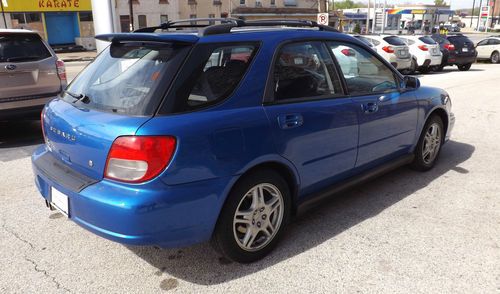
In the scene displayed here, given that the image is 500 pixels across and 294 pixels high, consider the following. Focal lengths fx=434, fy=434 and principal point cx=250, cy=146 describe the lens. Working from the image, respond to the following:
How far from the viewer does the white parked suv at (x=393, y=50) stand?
15.8 metres

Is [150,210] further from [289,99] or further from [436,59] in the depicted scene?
[436,59]

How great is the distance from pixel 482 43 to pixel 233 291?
25.1m

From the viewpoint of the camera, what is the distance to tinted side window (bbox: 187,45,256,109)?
8.97 ft

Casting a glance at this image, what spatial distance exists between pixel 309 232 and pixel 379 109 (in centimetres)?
129

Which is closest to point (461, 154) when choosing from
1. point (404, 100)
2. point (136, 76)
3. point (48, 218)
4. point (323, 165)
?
point (404, 100)

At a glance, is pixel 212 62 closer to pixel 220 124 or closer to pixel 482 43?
pixel 220 124

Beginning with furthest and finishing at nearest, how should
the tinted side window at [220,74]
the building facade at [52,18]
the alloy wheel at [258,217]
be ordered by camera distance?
the building facade at [52,18], the alloy wheel at [258,217], the tinted side window at [220,74]

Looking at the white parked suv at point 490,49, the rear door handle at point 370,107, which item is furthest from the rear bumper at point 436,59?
the rear door handle at point 370,107

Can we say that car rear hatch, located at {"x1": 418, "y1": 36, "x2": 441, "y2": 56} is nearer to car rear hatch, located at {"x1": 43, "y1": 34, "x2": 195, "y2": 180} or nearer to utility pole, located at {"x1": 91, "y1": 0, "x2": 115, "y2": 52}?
utility pole, located at {"x1": 91, "y1": 0, "x2": 115, "y2": 52}

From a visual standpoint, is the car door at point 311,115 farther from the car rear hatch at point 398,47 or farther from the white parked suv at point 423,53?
the white parked suv at point 423,53

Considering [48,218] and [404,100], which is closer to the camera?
[48,218]

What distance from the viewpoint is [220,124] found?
269cm

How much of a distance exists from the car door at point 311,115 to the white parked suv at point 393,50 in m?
13.0

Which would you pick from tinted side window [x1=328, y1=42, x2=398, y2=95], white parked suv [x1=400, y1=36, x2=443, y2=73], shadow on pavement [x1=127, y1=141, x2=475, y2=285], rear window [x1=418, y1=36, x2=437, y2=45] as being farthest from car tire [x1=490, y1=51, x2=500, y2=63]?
tinted side window [x1=328, y1=42, x2=398, y2=95]
